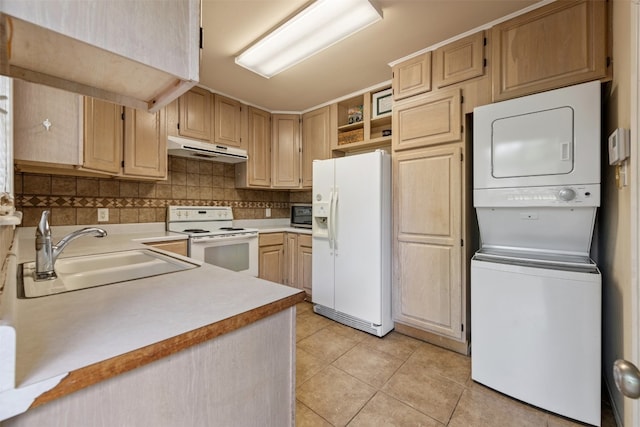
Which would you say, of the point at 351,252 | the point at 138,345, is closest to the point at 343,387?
the point at 351,252

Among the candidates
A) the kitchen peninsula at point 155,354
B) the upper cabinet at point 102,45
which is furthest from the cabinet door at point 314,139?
the upper cabinet at point 102,45

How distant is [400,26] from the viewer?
1.88m

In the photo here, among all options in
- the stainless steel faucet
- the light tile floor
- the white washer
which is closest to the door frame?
the white washer

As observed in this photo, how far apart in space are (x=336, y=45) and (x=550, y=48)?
55.0 inches

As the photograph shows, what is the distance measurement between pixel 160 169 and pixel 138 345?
236cm

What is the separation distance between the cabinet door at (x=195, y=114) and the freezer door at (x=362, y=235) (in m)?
1.49

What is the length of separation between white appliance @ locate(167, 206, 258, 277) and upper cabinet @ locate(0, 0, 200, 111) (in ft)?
6.67

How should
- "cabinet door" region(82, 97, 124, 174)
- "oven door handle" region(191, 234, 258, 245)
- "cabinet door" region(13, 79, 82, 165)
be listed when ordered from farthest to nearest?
"oven door handle" region(191, 234, 258, 245), "cabinet door" region(82, 97, 124, 174), "cabinet door" region(13, 79, 82, 165)

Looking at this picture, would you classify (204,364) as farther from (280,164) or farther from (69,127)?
(280,164)

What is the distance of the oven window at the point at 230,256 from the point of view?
2570 millimetres

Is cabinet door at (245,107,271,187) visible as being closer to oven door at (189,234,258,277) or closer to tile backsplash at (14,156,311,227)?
tile backsplash at (14,156,311,227)

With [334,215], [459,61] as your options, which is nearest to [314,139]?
[334,215]

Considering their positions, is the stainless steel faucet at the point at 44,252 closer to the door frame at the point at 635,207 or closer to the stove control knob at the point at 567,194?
the door frame at the point at 635,207

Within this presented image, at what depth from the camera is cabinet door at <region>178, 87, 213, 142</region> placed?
267 cm
